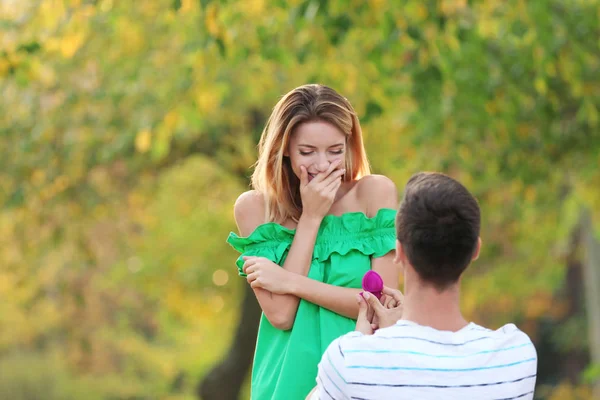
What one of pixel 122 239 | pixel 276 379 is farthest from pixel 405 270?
pixel 122 239

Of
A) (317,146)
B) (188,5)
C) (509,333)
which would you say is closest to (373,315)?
(509,333)

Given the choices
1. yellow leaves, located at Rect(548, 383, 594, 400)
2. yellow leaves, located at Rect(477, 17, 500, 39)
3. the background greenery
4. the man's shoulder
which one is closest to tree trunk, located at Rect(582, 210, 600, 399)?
the background greenery

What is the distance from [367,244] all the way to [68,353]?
57.7 ft

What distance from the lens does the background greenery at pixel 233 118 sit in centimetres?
698

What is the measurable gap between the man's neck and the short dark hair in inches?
0.8

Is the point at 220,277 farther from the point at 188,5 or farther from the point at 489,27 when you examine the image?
the point at 188,5

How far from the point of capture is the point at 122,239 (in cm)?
1241

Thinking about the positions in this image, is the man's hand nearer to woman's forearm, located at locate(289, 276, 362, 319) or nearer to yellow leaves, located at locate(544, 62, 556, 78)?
woman's forearm, located at locate(289, 276, 362, 319)

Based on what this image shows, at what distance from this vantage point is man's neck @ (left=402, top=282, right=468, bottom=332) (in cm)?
225

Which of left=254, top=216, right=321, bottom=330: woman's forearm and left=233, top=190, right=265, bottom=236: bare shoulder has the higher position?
left=233, top=190, right=265, bottom=236: bare shoulder

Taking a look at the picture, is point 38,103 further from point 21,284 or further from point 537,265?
point 537,265

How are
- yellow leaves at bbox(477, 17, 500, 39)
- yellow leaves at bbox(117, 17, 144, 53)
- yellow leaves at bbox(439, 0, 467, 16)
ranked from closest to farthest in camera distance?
yellow leaves at bbox(439, 0, 467, 16), yellow leaves at bbox(477, 17, 500, 39), yellow leaves at bbox(117, 17, 144, 53)

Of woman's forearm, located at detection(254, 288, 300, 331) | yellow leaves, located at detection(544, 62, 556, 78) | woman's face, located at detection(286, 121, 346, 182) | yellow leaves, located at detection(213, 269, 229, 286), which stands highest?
yellow leaves, located at detection(544, 62, 556, 78)

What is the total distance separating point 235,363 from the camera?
1220 cm
